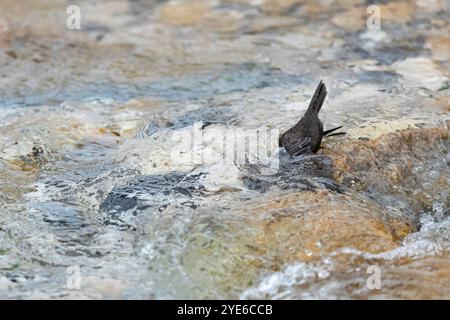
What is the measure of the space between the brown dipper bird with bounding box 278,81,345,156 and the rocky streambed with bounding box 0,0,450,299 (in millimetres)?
52

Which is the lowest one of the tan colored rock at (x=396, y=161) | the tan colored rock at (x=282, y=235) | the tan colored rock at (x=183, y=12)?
the tan colored rock at (x=282, y=235)

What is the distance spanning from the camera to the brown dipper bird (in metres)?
3.68

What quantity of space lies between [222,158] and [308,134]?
0.46m

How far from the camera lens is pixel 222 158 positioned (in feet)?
12.3

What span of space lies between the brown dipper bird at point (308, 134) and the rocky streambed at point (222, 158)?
0.05 metres

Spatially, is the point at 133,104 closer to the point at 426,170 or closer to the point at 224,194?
the point at 224,194

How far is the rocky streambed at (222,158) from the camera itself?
290 cm
